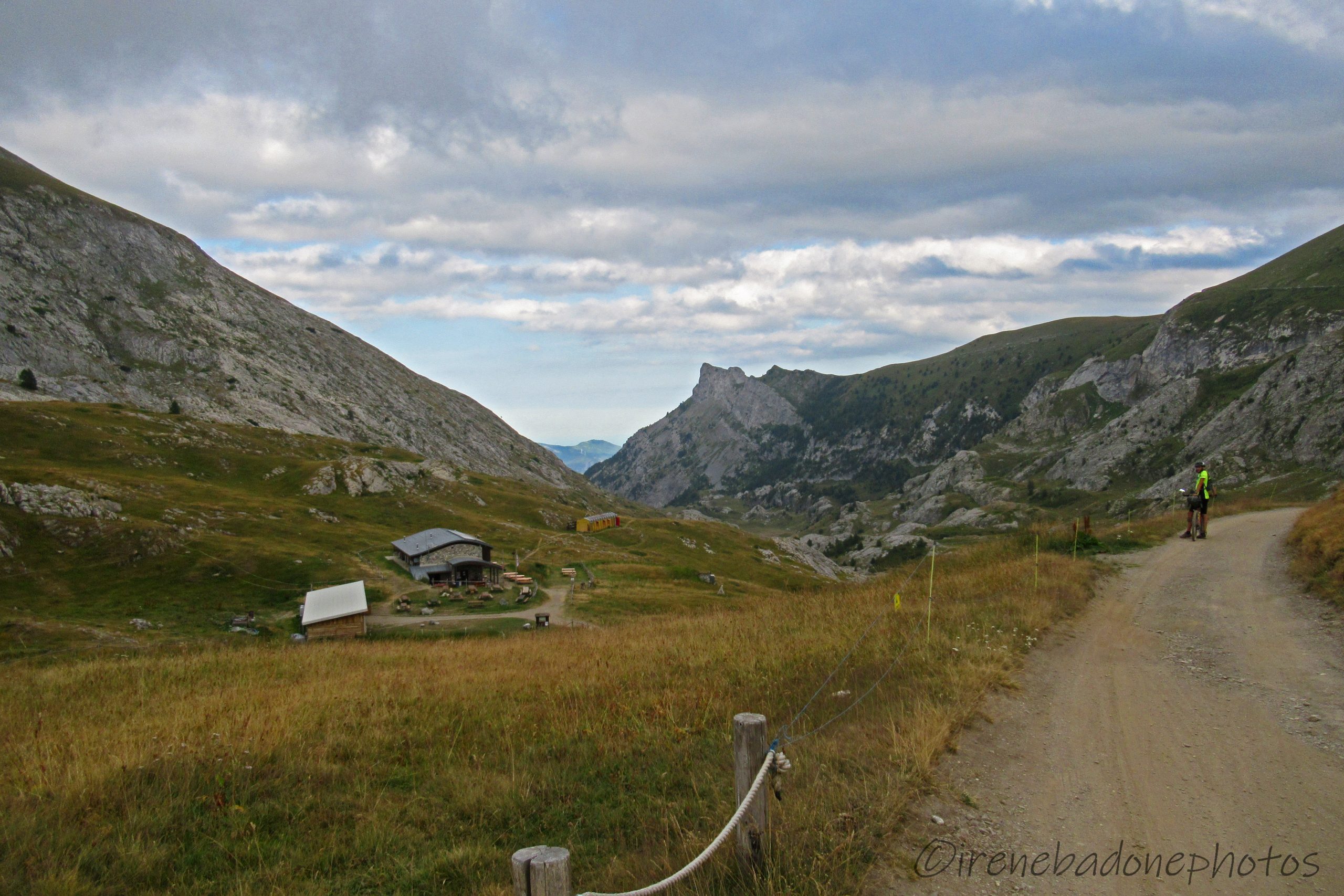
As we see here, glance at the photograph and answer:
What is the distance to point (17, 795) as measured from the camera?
799cm

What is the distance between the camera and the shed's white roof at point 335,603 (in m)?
42.8

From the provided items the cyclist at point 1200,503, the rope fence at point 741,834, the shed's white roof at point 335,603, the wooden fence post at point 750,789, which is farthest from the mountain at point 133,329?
Answer: the cyclist at point 1200,503

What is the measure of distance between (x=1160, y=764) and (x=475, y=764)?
30.0ft

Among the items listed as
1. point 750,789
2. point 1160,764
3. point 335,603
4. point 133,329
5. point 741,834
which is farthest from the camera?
point 133,329

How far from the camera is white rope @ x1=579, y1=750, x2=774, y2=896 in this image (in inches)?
186

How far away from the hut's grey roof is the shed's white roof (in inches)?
609

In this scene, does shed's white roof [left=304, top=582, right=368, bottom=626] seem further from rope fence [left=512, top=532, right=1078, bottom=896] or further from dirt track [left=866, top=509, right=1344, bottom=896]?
dirt track [left=866, top=509, right=1344, bottom=896]

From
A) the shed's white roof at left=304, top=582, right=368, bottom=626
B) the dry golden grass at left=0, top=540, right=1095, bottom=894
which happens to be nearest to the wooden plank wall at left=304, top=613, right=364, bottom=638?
the shed's white roof at left=304, top=582, right=368, bottom=626

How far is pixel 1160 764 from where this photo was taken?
27.7 ft

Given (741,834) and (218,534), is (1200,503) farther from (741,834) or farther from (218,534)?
(218,534)

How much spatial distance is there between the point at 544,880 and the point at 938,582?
19999mm

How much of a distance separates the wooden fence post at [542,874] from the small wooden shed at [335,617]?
4289cm

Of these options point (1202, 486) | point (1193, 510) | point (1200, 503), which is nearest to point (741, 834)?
point (1202, 486)

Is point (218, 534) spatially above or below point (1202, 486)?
below
